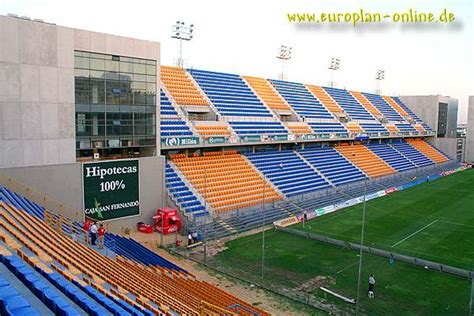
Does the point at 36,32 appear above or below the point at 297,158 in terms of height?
above

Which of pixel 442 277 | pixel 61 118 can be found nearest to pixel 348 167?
pixel 442 277

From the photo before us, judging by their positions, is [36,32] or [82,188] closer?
[36,32]

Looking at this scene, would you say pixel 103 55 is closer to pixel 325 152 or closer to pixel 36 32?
pixel 36 32

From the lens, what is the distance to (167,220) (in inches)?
949

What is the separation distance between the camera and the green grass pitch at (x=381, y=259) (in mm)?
16359

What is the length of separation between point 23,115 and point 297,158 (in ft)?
83.7

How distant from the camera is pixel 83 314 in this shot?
6863 millimetres

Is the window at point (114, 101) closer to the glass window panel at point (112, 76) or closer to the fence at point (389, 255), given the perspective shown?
the glass window panel at point (112, 76)

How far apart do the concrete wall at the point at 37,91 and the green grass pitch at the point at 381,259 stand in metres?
9.70

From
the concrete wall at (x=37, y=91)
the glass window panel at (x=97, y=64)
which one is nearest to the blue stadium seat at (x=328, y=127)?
the glass window panel at (x=97, y=64)

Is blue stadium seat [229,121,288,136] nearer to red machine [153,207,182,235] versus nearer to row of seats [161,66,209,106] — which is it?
row of seats [161,66,209,106]

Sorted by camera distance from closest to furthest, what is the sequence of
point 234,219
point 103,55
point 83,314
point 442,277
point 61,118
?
point 83,314 < point 442,277 < point 61,118 < point 103,55 < point 234,219

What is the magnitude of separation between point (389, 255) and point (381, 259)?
0.50 meters

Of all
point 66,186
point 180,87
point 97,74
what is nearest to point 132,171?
point 66,186
